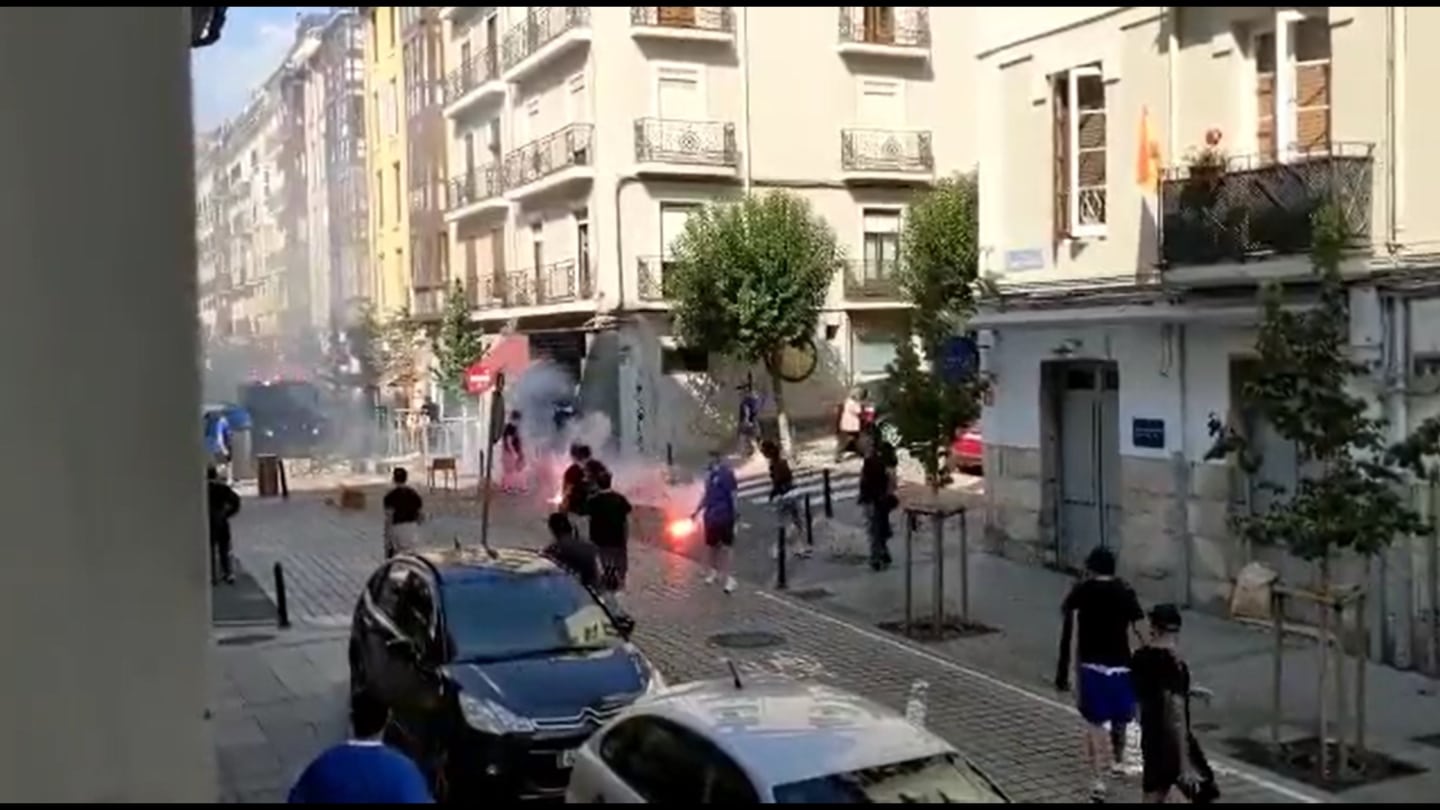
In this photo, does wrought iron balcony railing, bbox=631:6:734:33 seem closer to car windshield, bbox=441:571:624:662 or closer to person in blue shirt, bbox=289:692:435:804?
car windshield, bbox=441:571:624:662

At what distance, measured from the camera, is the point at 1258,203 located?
1153 centimetres

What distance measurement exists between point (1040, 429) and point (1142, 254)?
294 cm

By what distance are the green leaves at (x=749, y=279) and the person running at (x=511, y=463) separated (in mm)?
4147

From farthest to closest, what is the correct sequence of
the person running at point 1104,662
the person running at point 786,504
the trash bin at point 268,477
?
1. the trash bin at point 268,477
2. the person running at point 786,504
3. the person running at point 1104,662

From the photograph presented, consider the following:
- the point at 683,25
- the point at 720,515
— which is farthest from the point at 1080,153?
the point at 683,25

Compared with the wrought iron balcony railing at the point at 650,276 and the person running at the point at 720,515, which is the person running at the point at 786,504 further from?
the wrought iron balcony railing at the point at 650,276

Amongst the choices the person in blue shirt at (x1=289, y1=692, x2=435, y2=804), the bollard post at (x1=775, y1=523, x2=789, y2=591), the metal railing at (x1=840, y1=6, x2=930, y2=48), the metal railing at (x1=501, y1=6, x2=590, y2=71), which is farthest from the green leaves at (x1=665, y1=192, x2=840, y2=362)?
the person in blue shirt at (x1=289, y1=692, x2=435, y2=804)

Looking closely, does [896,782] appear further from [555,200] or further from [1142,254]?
[555,200]

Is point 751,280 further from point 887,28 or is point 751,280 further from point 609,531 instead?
point 609,531

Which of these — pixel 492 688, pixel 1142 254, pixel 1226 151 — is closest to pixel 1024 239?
pixel 1142 254

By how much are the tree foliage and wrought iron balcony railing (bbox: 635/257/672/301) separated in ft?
71.6

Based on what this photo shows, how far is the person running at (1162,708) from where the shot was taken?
7152 mm

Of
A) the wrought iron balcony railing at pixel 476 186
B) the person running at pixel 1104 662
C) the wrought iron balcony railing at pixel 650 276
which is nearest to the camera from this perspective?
the person running at pixel 1104 662

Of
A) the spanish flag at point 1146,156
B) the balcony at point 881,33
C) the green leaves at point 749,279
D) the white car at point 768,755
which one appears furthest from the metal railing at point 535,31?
the white car at point 768,755
